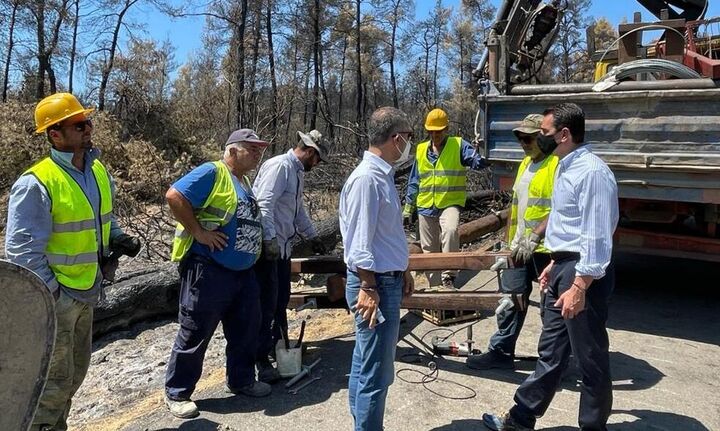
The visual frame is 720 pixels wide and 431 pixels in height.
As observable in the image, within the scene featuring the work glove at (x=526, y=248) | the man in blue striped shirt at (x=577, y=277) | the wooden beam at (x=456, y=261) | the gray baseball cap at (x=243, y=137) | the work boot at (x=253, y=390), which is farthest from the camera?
the wooden beam at (x=456, y=261)

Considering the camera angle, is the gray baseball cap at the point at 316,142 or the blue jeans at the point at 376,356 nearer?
the blue jeans at the point at 376,356

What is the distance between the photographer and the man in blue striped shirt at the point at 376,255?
9.51 feet

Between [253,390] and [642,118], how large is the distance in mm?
3613

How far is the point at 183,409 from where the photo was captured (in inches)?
143

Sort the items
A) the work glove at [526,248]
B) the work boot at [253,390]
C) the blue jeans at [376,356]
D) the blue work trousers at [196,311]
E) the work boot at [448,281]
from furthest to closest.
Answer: the work boot at [448,281] → the work glove at [526,248] → the work boot at [253,390] → the blue work trousers at [196,311] → the blue jeans at [376,356]

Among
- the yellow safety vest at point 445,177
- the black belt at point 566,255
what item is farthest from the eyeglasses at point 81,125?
the yellow safety vest at point 445,177

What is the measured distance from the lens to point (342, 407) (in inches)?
150

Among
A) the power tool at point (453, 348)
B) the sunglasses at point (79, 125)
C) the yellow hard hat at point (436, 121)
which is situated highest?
the yellow hard hat at point (436, 121)

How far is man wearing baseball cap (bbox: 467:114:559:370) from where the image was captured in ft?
13.5

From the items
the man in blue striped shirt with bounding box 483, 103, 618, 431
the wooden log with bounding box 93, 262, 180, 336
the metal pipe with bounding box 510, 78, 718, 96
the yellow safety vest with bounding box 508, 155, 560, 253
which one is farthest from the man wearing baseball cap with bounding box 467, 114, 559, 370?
the wooden log with bounding box 93, 262, 180, 336

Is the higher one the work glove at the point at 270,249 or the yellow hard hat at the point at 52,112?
the yellow hard hat at the point at 52,112

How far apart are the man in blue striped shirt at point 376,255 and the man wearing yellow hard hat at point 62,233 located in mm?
1387

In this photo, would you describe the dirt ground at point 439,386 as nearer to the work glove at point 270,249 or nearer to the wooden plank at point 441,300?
the wooden plank at point 441,300

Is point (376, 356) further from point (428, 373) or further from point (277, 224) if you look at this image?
point (277, 224)
